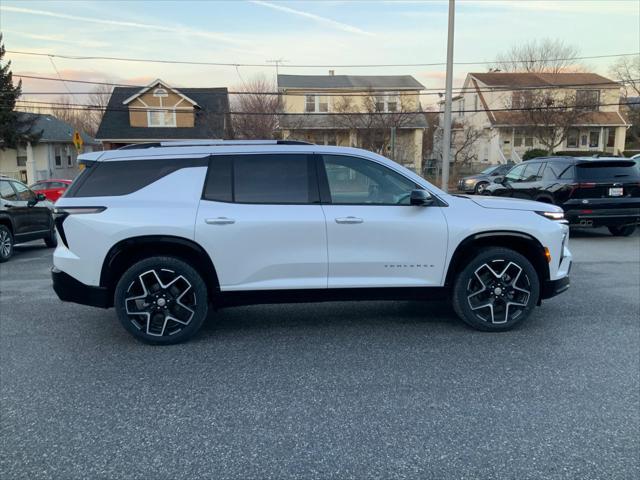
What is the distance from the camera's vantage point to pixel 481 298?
520cm

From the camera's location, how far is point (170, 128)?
38.0m

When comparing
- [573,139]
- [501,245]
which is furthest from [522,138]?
[501,245]

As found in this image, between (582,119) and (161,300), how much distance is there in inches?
1727

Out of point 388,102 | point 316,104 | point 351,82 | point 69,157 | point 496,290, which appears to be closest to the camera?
point 496,290

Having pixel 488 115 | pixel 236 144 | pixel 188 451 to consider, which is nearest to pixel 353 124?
pixel 488 115

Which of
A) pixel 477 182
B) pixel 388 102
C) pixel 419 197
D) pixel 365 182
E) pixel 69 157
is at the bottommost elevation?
pixel 477 182

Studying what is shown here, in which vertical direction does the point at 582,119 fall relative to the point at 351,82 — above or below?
below

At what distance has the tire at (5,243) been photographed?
1035 cm

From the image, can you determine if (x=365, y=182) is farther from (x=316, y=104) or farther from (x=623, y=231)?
(x=316, y=104)

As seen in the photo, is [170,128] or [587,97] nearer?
[170,128]

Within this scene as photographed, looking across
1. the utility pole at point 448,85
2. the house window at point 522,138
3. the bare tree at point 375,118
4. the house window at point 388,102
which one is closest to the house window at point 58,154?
the bare tree at point 375,118

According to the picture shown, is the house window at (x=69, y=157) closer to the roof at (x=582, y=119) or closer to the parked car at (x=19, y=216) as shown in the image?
the parked car at (x=19, y=216)

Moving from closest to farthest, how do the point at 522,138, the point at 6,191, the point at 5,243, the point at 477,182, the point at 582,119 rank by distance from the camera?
the point at 5,243
the point at 6,191
the point at 477,182
the point at 582,119
the point at 522,138

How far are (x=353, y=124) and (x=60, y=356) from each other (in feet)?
104
